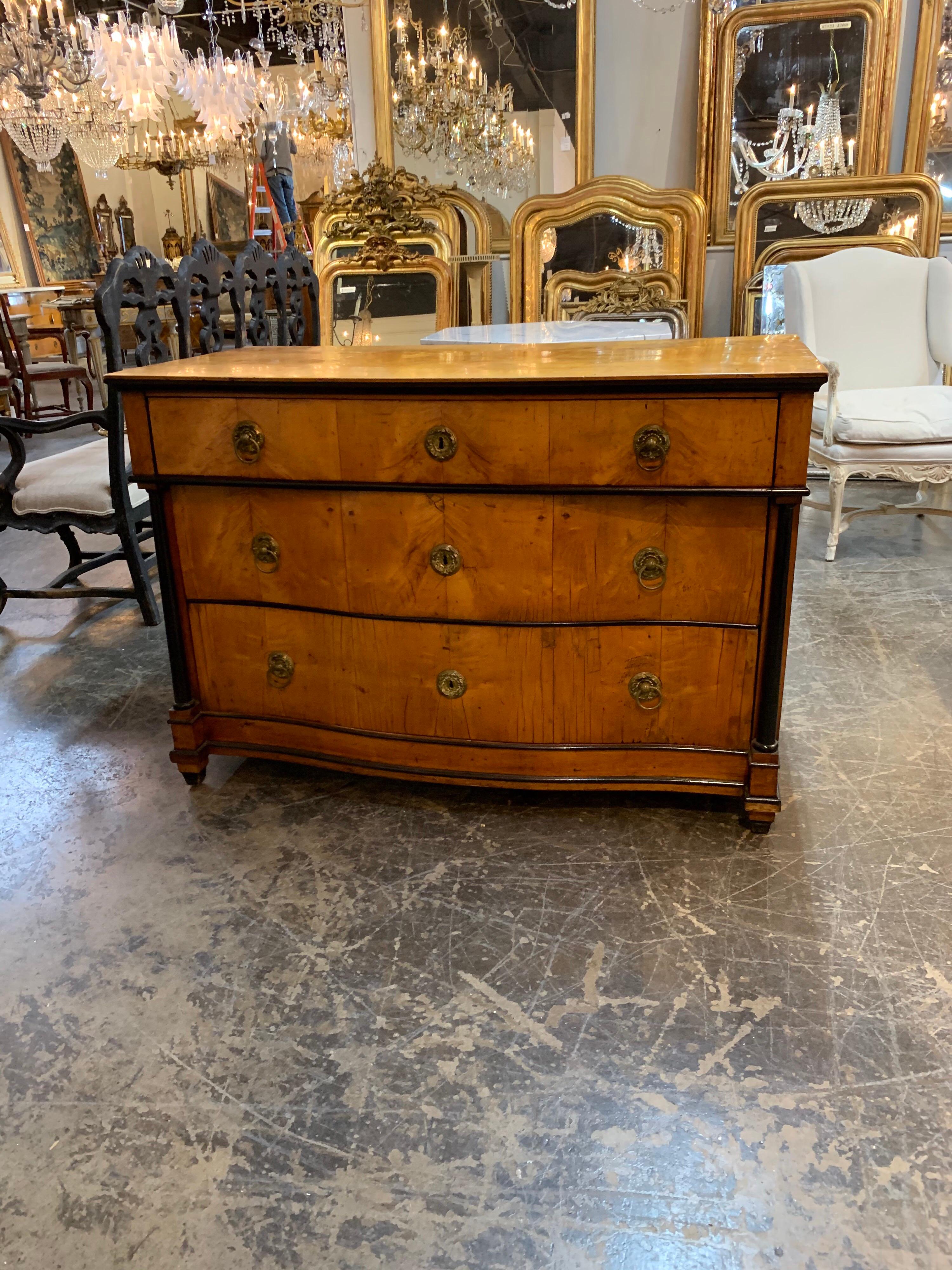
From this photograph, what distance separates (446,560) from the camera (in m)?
1.94

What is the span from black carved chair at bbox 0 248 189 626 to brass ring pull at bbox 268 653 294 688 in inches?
47.1

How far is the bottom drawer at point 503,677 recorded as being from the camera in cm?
195

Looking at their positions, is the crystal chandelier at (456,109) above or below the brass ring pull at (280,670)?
above

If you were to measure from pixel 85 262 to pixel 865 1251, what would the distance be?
1439 cm

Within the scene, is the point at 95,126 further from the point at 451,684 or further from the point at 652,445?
the point at 652,445

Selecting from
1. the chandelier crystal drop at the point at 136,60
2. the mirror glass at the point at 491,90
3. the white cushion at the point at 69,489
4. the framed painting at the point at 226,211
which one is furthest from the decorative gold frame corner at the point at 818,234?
the framed painting at the point at 226,211

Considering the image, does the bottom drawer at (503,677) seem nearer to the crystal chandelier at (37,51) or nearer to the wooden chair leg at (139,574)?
the wooden chair leg at (139,574)

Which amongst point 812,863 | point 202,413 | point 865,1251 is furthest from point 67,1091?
point 812,863

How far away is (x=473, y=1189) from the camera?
1264 mm

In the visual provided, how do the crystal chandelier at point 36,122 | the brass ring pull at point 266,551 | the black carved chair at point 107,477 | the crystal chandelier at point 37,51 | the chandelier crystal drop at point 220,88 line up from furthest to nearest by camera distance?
1. the crystal chandelier at point 36,122
2. the chandelier crystal drop at point 220,88
3. the crystal chandelier at point 37,51
4. the black carved chair at point 107,477
5. the brass ring pull at point 266,551

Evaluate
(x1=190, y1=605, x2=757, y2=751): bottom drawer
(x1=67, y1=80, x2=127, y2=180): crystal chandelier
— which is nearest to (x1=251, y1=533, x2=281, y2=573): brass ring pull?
(x1=190, y1=605, x2=757, y2=751): bottom drawer

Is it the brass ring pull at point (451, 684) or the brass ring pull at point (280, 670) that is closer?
the brass ring pull at point (451, 684)

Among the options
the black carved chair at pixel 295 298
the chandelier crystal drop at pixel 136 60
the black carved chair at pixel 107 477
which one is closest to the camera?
the black carved chair at pixel 107 477

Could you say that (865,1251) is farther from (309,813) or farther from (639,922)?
(309,813)
